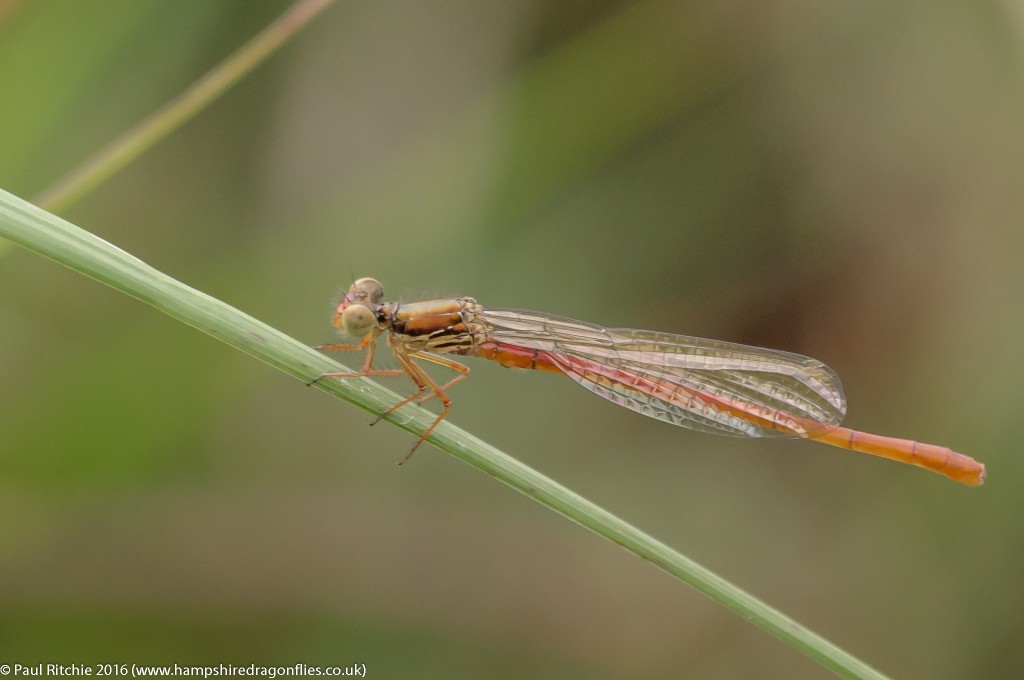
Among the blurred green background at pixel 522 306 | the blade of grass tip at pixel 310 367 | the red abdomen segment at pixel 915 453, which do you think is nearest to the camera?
the blade of grass tip at pixel 310 367

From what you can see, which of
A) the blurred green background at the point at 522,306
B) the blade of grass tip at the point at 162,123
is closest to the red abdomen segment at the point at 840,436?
the blurred green background at the point at 522,306

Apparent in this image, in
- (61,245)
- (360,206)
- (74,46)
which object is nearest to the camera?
(61,245)

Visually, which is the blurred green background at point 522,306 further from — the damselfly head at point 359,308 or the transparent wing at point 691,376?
the transparent wing at point 691,376

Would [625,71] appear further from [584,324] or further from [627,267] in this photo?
[584,324]

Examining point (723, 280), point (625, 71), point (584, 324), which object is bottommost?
point (584, 324)

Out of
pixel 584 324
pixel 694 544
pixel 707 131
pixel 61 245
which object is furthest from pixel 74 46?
pixel 694 544

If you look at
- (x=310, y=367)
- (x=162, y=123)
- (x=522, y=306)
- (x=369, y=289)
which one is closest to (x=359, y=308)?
(x=369, y=289)
